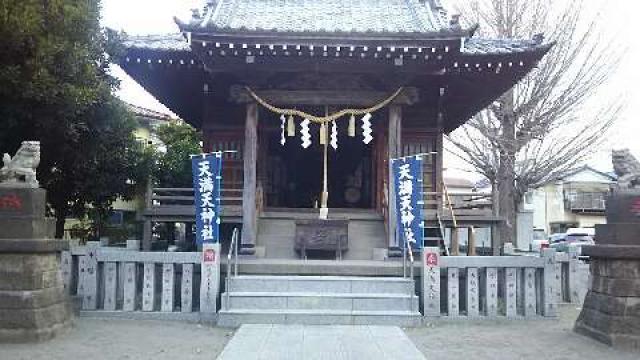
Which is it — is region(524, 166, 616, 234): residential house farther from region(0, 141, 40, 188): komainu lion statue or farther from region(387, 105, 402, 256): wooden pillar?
region(0, 141, 40, 188): komainu lion statue

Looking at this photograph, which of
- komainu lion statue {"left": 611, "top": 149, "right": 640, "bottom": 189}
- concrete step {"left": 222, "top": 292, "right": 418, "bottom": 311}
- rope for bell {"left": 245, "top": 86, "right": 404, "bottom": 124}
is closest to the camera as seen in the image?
komainu lion statue {"left": 611, "top": 149, "right": 640, "bottom": 189}

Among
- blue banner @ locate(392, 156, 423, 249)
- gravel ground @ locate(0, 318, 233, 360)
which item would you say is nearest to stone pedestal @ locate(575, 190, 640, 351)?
blue banner @ locate(392, 156, 423, 249)

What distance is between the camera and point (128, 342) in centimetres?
744

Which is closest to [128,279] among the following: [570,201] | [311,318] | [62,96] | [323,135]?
[311,318]

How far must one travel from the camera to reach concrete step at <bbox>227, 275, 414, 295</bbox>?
9.34 metres

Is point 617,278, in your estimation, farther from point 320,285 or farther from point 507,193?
point 507,193

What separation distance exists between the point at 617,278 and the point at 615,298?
280 mm

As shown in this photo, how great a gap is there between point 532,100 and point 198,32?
13038 mm

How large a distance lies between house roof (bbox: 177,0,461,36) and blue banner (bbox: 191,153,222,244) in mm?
3179

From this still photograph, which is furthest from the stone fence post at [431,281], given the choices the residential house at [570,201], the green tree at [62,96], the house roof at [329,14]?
the residential house at [570,201]

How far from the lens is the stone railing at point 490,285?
9195 mm

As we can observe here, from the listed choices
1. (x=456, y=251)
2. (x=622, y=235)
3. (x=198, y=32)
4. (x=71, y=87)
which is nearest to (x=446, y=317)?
(x=622, y=235)

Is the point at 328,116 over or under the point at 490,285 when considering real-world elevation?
over

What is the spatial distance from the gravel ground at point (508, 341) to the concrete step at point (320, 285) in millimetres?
908
